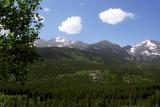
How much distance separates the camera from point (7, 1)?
100ft

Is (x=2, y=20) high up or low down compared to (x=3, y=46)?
up

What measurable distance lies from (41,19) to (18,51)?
148 inches

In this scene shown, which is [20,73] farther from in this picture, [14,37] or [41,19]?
[41,19]

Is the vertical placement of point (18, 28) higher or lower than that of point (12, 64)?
higher

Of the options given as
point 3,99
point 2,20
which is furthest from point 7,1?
point 3,99

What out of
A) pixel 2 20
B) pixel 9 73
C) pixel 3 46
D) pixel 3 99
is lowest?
pixel 3 99

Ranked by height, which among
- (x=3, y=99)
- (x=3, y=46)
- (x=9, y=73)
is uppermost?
(x=3, y=46)

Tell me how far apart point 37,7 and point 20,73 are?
581cm

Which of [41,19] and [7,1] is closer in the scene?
[7,1]

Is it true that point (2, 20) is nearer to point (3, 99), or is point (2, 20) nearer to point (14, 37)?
point (14, 37)

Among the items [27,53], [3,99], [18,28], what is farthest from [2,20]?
[3,99]

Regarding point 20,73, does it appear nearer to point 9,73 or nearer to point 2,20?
point 9,73

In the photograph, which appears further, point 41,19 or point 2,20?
point 41,19

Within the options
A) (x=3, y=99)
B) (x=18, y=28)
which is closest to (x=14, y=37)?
(x=18, y=28)
